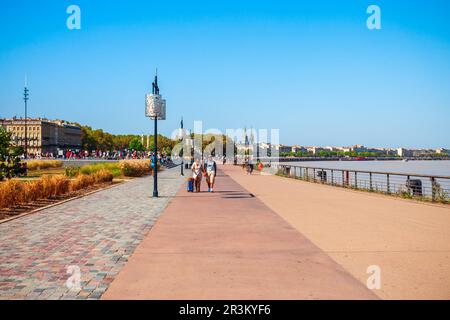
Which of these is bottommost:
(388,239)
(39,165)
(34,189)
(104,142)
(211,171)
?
(388,239)

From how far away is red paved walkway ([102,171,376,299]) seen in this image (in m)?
4.95

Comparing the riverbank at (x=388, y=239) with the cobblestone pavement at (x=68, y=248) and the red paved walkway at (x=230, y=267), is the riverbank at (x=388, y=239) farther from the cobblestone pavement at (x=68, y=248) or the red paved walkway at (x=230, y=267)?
the cobblestone pavement at (x=68, y=248)

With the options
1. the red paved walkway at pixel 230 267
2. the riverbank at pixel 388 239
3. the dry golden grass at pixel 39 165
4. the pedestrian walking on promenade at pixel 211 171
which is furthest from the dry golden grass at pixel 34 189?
the dry golden grass at pixel 39 165

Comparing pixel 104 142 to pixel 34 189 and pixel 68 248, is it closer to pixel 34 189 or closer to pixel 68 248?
pixel 34 189

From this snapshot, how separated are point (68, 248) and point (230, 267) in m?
3.09

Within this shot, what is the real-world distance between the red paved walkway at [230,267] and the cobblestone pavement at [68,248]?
333 millimetres

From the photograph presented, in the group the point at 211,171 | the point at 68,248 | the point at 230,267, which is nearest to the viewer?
the point at 230,267

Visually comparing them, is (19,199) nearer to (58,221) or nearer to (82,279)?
(58,221)

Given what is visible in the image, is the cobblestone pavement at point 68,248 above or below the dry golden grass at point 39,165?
below

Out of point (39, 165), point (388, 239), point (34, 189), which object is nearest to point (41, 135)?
point (39, 165)

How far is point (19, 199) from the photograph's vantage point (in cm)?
1409

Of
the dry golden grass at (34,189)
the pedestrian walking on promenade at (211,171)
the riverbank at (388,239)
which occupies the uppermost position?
the pedestrian walking on promenade at (211,171)

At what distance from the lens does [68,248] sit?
7.37 m

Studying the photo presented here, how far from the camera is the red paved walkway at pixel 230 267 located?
4.95 metres
